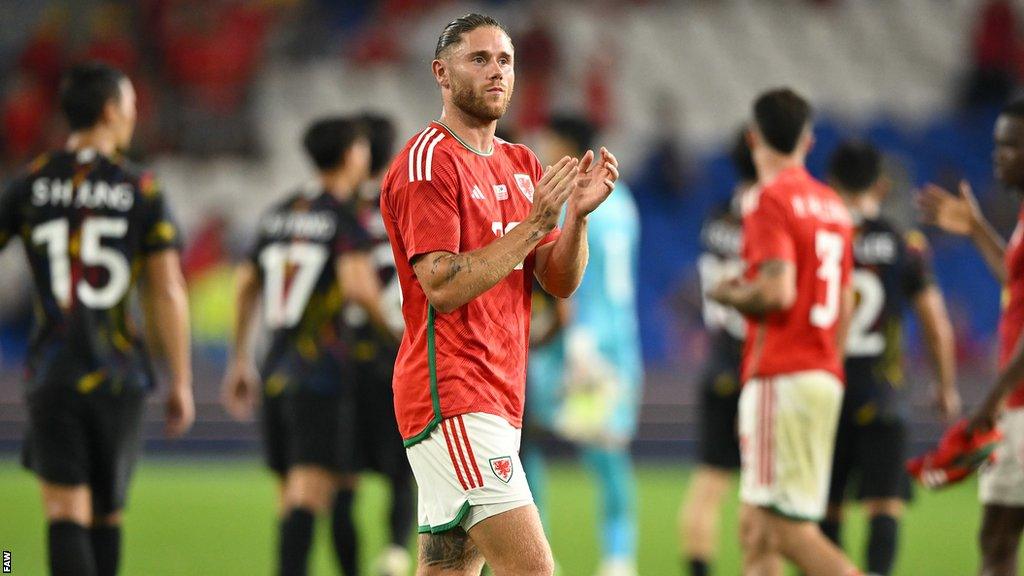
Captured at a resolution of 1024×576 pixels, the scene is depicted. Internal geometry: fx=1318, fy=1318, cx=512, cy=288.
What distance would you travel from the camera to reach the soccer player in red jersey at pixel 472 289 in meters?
4.01

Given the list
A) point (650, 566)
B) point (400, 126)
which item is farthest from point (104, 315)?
point (400, 126)

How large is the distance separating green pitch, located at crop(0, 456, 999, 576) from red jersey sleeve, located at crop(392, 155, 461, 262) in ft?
14.9

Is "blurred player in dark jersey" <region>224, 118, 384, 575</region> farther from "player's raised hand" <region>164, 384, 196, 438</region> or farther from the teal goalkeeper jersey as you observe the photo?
the teal goalkeeper jersey

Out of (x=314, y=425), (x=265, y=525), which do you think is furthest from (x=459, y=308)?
(x=265, y=525)

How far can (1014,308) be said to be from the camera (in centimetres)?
551

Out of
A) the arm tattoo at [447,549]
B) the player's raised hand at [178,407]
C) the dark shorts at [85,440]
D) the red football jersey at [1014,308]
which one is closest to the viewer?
the arm tattoo at [447,549]

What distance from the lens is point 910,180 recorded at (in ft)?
62.3

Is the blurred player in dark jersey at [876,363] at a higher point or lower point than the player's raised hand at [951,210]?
lower

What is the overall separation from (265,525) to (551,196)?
7.42m

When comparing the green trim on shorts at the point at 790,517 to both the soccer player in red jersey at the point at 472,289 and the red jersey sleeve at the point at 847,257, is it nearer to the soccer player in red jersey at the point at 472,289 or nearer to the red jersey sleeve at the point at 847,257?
the red jersey sleeve at the point at 847,257

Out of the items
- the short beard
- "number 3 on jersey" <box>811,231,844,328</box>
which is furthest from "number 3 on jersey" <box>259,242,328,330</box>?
the short beard

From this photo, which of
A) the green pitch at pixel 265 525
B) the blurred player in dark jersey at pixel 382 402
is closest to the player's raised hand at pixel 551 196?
the blurred player in dark jersey at pixel 382 402

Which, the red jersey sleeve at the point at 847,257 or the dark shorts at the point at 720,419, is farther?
the dark shorts at the point at 720,419

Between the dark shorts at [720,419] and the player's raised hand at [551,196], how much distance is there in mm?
4225
